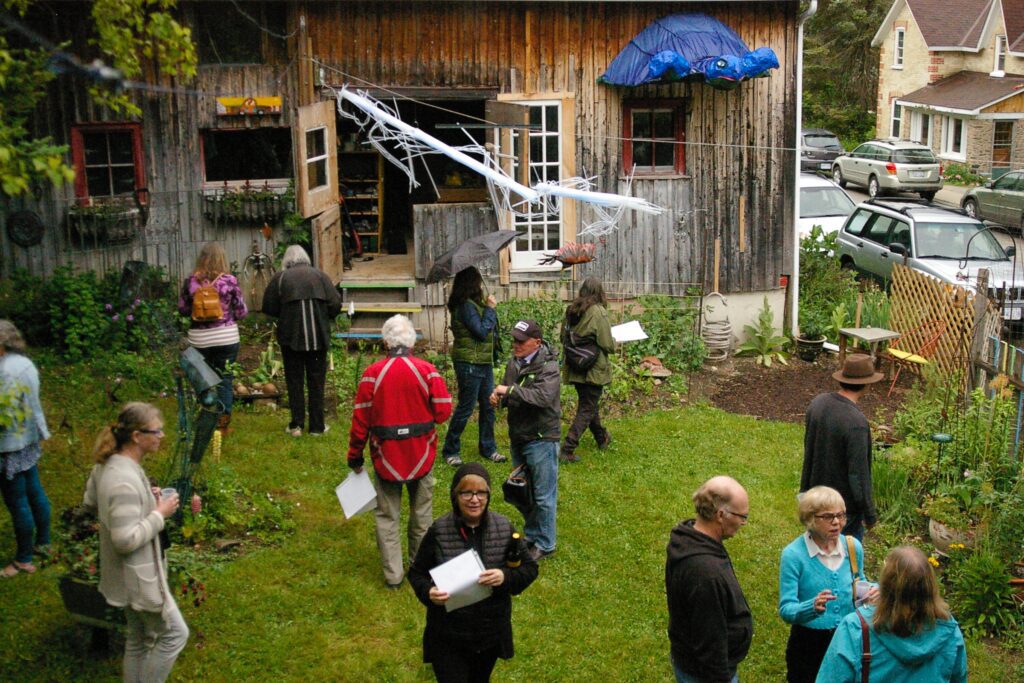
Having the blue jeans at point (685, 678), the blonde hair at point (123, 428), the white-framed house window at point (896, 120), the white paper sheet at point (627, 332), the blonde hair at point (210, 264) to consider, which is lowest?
the blue jeans at point (685, 678)

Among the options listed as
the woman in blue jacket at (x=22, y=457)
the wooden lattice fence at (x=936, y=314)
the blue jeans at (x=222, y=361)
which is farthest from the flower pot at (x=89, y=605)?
the wooden lattice fence at (x=936, y=314)

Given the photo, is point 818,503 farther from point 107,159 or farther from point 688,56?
point 107,159

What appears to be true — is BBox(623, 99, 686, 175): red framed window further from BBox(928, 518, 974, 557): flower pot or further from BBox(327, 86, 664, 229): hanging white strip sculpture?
BBox(928, 518, 974, 557): flower pot

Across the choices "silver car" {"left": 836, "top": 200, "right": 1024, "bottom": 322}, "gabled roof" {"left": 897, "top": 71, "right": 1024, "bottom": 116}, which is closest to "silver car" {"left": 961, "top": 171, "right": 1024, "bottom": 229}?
"silver car" {"left": 836, "top": 200, "right": 1024, "bottom": 322}

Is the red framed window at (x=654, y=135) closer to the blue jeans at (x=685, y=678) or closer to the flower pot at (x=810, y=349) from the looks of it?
the flower pot at (x=810, y=349)

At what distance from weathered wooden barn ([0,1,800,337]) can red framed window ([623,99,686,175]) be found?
0.07 ft

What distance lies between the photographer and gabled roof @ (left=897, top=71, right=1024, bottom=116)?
32.5 m

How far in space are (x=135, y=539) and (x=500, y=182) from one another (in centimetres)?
712

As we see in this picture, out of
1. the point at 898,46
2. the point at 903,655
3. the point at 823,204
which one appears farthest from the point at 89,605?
the point at 898,46

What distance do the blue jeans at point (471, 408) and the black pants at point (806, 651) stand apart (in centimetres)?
411

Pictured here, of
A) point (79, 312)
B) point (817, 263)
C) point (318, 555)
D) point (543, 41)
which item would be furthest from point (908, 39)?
point (318, 555)

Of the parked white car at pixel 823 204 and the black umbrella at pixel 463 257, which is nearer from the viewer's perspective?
the black umbrella at pixel 463 257

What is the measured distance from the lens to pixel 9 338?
656 cm

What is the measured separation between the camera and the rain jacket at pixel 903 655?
4.48m
